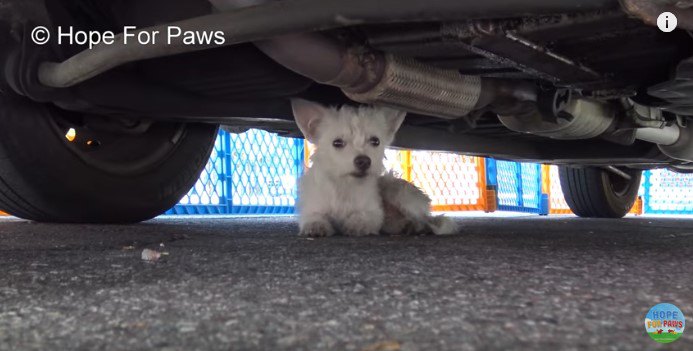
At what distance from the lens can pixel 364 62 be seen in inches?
64.9

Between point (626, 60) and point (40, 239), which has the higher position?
point (626, 60)

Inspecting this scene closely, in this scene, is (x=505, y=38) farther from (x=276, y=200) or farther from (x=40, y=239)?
(x=276, y=200)

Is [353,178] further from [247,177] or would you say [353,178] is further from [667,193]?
[667,193]

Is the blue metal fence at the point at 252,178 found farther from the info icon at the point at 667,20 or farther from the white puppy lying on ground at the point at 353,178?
the info icon at the point at 667,20

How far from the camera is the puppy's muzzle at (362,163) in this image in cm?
251

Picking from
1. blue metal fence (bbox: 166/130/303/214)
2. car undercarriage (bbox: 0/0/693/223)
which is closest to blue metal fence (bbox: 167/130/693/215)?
blue metal fence (bbox: 166/130/303/214)

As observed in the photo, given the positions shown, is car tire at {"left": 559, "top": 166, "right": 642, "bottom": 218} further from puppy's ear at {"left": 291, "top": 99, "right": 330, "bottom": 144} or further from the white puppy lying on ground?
puppy's ear at {"left": 291, "top": 99, "right": 330, "bottom": 144}

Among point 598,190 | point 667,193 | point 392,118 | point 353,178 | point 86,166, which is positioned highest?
point 392,118

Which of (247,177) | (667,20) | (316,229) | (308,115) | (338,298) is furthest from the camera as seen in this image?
(247,177)

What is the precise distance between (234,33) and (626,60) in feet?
3.41

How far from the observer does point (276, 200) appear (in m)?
9.02

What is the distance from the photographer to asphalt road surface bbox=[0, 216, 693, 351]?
0.75m

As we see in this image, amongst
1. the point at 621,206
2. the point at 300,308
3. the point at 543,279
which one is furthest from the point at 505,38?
the point at 621,206

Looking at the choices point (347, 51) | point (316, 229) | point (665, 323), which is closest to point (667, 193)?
point (316, 229)
